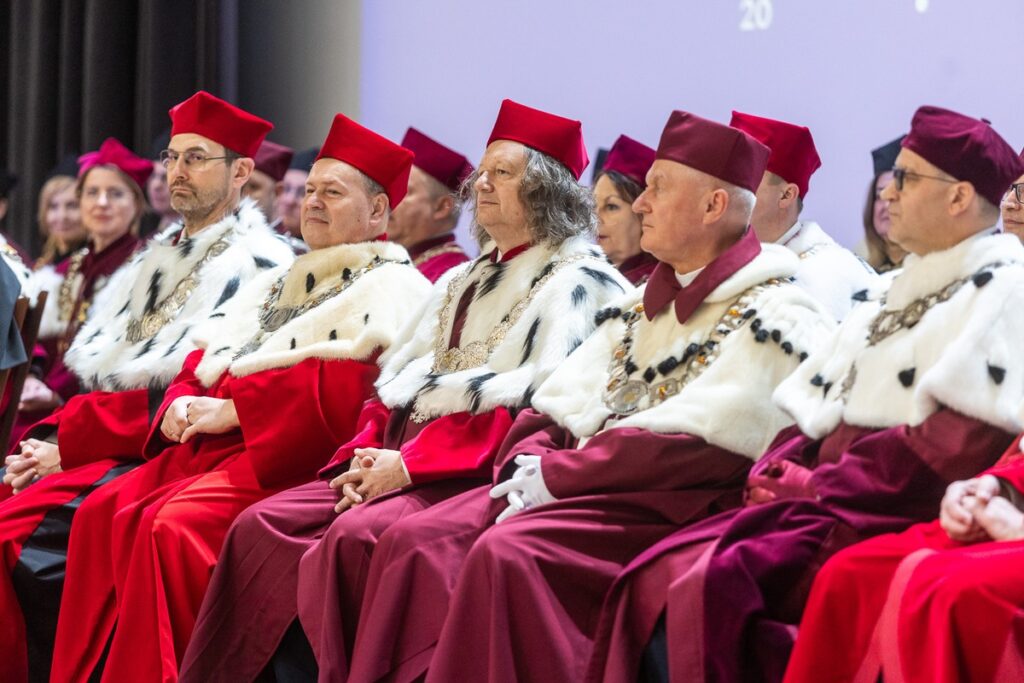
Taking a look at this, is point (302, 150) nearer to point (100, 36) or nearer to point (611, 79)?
point (100, 36)

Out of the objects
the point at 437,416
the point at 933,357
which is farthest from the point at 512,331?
the point at 933,357

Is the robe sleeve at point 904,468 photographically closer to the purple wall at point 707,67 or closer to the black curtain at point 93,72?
the purple wall at point 707,67

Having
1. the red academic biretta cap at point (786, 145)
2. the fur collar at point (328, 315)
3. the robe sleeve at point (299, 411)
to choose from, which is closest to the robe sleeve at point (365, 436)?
the robe sleeve at point (299, 411)

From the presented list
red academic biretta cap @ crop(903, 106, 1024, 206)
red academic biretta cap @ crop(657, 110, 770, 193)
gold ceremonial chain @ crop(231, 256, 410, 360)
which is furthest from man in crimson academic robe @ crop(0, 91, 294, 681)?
red academic biretta cap @ crop(903, 106, 1024, 206)

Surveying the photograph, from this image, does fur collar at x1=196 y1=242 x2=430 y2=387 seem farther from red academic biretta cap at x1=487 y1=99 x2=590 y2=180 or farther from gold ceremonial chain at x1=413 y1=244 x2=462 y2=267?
gold ceremonial chain at x1=413 y1=244 x2=462 y2=267

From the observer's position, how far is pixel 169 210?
6555mm

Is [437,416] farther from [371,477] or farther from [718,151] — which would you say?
[718,151]

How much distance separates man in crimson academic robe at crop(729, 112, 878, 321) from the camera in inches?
150

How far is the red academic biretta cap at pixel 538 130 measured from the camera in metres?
3.83

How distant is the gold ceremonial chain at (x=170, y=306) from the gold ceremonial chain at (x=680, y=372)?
1854mm

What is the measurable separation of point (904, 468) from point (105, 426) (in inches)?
101

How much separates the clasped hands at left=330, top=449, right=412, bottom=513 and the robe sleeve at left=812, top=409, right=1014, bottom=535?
112 centimetres

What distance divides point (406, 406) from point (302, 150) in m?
3.55

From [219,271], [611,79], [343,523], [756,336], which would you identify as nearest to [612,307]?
[756,336]
